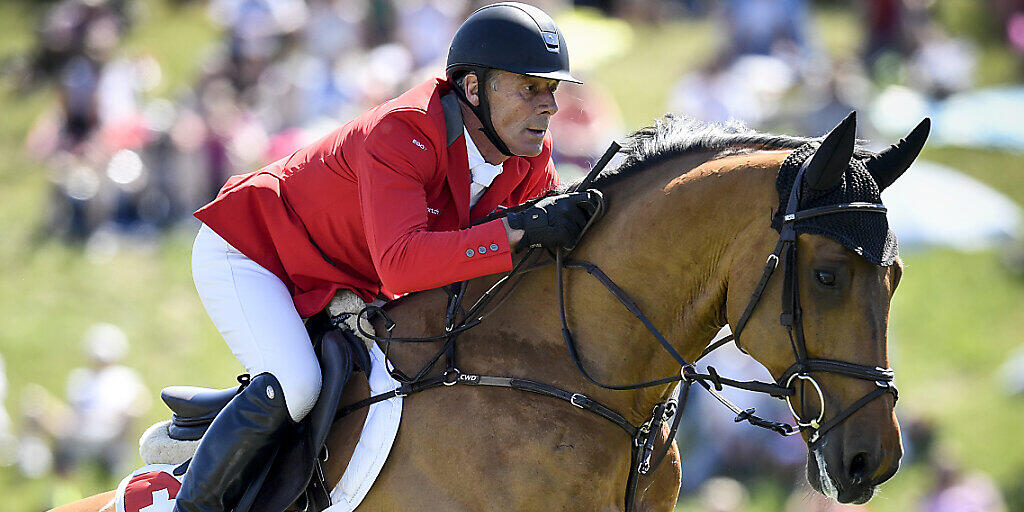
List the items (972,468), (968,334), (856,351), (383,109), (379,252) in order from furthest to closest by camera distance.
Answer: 1. (968,334)
2. (972,468)
3. (383,109)
4. (379,252)
5. (856,351)

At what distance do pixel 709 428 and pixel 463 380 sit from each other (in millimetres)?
7528

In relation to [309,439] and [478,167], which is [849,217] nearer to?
[478,167]

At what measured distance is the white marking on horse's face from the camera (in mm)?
3762

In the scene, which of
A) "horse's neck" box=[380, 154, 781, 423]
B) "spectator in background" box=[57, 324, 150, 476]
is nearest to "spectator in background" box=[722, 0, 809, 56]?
"spectator in background" box=[57, 324, 150, 476]

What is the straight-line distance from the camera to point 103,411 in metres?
11.4

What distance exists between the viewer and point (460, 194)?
454cm

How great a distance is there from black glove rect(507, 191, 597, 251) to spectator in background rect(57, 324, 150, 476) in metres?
8.24

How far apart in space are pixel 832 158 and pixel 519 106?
129 centimetres

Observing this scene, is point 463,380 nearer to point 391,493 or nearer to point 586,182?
point 391,493

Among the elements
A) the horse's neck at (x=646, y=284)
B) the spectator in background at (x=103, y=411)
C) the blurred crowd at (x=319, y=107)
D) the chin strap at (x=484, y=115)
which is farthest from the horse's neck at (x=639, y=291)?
the spectator in background at (x=103, y=411)

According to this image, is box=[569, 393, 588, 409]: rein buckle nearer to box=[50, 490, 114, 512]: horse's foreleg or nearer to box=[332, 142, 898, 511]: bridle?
box=[332, 142, 898, 511]: bridle

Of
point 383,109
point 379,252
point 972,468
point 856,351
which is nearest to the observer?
point 856,351

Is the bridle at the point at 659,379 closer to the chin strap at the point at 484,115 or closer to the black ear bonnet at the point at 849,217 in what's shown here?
the black ear bonnet at the point at 849,217

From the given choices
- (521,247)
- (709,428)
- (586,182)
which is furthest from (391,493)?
(709,428)
